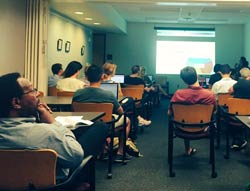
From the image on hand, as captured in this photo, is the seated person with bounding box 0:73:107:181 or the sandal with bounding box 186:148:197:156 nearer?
the seated person with bounding box 0:73:107:181

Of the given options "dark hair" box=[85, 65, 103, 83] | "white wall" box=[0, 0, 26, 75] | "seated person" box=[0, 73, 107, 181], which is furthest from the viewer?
"white wall" box=[0, 0, 26, 75]

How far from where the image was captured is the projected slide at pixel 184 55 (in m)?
13.1

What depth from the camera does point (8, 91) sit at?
1.78 meters

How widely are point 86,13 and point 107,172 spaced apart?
5070 millimetres

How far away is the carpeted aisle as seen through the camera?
3481 mm

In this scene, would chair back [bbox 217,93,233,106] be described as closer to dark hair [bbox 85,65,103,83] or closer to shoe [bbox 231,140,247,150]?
shoe [bbox 231,140,247,150]

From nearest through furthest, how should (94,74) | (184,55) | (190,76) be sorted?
1. (94,74)
2. (190,76)
3. (184,55)

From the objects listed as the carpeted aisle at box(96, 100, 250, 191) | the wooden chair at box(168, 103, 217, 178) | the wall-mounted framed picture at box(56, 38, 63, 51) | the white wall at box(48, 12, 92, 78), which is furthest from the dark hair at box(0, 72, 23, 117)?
the wall-mounted framed picture at box(56, 38, 63, 51)

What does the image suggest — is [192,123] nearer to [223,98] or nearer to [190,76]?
[190,76]

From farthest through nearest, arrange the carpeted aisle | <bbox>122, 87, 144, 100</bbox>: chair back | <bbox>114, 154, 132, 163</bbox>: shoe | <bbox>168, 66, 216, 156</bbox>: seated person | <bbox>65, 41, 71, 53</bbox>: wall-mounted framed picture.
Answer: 1. <bbox>65, 41, 71, 53</bbox>: wall-mounted framed picture
2. <bbox>122, 87, 144, 100</bbox>: chair back
3. <bbox>114, 154, 132, 163</bbox>: shoe
4. <bbox>168, 66, 216, 156</bbox>: seated person
5. the carpeted aisle

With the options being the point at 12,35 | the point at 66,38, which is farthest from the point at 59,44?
the point at 12,35

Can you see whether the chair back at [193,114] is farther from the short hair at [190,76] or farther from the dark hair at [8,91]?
the dark hair at [8,91]

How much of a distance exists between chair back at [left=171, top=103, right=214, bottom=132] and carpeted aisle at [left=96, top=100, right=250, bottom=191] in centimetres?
50

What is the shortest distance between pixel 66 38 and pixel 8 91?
7840 mm
